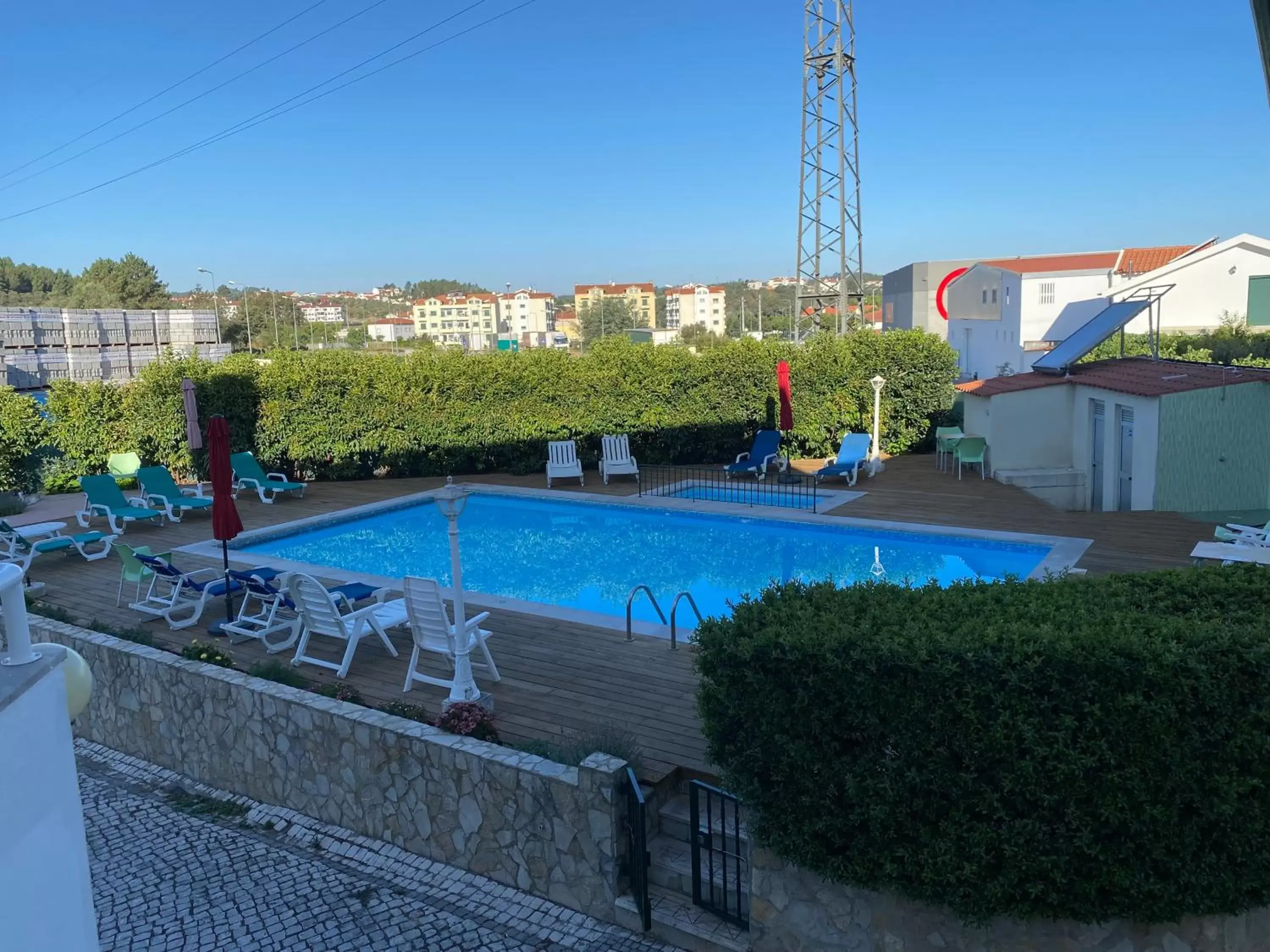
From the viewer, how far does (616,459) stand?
651 inches

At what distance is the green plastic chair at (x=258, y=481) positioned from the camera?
50.1ft

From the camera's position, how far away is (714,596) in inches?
428

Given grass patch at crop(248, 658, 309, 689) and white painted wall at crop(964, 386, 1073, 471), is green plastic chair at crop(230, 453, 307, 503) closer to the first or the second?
grass patch at crop(248, 658, 309, 689)

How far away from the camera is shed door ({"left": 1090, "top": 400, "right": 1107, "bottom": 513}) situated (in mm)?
A: 13359

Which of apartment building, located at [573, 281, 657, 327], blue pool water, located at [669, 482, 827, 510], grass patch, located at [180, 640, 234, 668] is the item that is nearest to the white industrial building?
blue pool water, located at [669, 482, 827, 510]

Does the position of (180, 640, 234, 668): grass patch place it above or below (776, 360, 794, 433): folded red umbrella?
below

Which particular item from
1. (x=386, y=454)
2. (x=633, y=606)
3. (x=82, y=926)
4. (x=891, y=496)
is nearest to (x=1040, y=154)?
(x=891, y=496)

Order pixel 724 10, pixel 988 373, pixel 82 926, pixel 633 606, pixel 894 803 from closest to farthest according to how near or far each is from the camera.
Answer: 1. pixel 82 926
2. pixel 894 803
3. pixel 633 606
4. pixel 724 10
5. pixel 988 373

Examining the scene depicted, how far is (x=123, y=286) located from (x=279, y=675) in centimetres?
8162

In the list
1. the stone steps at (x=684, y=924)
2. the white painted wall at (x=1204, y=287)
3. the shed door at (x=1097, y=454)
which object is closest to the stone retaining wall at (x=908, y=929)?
the stone steps at (x=684, y=924)

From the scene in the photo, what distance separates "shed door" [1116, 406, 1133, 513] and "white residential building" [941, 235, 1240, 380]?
23.8 feet

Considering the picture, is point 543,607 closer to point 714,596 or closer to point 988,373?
point 714,596

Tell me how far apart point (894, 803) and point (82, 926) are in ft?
10.3

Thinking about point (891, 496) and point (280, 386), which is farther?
point (280, 386)
